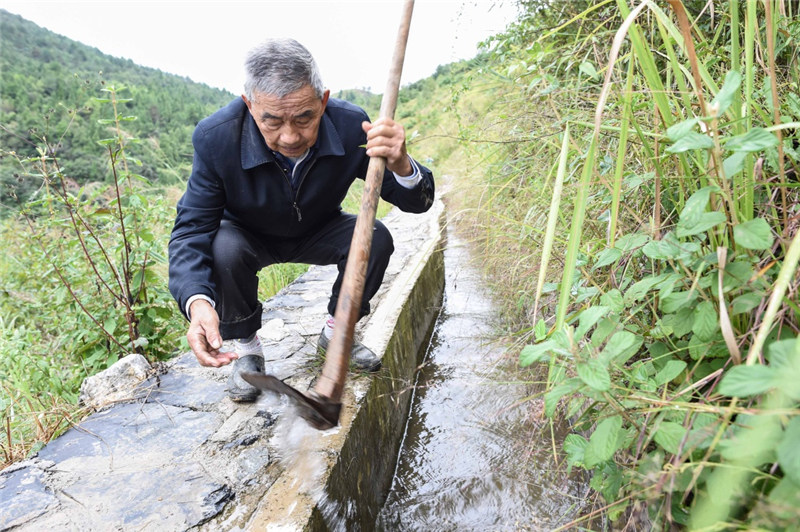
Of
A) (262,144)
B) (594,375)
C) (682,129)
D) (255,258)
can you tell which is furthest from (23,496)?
(682,129)

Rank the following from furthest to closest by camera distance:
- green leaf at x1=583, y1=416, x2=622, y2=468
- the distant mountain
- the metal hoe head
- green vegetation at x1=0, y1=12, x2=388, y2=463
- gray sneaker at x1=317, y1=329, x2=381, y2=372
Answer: the distant mountain, green vegetation at x1=0, y1=12, x2=388, y2=463, gray sneaker at x1=317, y1=329, x2=381, y2=372, the metal hoe head, green leaf at x1=583, y1=416, x2=622, y2=468

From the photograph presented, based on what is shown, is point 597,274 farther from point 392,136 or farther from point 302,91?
point 302,91

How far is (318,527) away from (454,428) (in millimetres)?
1235

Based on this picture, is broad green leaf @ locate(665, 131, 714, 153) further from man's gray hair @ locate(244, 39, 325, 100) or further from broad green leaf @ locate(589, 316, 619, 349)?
man's gray hair @ locate(244, 39, 325, 100)

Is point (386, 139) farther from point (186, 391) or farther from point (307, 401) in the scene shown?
point (186, 391)

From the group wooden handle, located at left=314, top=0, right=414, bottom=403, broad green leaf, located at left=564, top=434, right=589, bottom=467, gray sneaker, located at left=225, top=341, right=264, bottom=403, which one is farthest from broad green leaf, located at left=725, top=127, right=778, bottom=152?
gray sneaker, located at left=225, top=341, right=264, bottom=403

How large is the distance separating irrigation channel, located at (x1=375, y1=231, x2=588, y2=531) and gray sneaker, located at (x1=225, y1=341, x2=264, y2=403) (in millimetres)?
721

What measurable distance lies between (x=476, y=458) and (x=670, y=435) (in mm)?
1419

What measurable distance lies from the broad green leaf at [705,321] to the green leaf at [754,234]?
18 centimetres

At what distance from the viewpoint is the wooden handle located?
1412mm

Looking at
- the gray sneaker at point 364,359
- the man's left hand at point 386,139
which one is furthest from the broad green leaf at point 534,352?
the gray sneaker at point 364,359

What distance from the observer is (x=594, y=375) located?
0.96m

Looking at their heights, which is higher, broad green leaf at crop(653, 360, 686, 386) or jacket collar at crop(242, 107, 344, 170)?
jacket collar at crop(242, 107, 344, 170)

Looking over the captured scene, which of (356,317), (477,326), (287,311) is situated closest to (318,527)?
(356,317)
